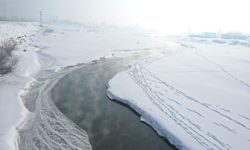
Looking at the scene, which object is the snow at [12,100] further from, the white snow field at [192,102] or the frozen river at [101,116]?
the white snow field at [192,102]

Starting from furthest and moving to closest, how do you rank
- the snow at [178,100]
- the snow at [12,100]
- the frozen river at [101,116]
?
the snow at [178,100] < the frozen river at [101,116] < the snow at [12,100]

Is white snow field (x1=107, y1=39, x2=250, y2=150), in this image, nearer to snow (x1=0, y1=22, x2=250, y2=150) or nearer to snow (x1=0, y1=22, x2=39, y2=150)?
snow (x1=0, y1=22, x2=250, y2=150)

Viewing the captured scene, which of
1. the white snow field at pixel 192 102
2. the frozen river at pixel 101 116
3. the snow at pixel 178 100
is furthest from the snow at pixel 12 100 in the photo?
the white snow field at pixel 192 102

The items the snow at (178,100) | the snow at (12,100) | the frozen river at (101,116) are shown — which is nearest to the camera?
the snow at (12,100)

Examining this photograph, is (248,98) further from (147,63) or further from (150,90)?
(147,63)

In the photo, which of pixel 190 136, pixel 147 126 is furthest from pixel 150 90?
pixel 190 136

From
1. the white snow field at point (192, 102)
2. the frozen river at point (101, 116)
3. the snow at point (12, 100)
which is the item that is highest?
the snow at point (12, 100)

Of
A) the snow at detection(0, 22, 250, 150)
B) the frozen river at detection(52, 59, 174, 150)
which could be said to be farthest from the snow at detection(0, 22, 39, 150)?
the frozen river at detection(52, 59, 174, 150)

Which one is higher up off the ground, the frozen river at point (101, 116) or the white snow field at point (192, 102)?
the white snow field at point (192, 102)

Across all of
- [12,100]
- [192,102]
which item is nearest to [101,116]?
[12,100]
